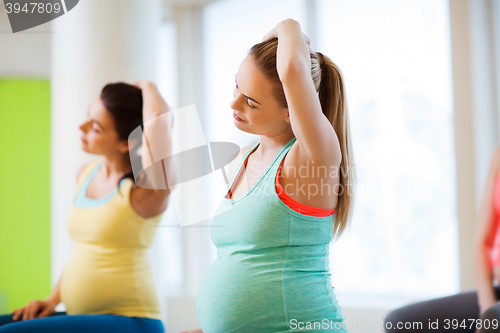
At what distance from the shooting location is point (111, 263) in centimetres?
112

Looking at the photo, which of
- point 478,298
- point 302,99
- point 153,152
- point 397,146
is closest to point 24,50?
point 153,152

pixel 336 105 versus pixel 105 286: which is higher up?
pixel 336 105

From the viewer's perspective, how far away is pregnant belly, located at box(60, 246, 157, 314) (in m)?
1.10

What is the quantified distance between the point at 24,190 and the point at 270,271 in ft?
4.55

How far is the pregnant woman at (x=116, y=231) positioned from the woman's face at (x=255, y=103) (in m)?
0.41

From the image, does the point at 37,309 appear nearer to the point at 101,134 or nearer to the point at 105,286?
the point at 105,286

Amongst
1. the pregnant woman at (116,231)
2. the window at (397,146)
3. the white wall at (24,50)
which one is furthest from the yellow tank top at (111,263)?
the window at (397,146)

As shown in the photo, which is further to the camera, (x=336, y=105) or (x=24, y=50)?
(x=24, y=50)

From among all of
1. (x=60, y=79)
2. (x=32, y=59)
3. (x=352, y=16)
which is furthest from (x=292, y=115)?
(x=352, y=16)

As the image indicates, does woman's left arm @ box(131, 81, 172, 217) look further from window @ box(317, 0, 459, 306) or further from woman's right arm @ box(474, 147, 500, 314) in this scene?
window @ box(317, 0, 459, 306)

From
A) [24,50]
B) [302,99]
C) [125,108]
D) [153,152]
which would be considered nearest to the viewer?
[302,99]

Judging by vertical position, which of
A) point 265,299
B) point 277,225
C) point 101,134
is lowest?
point 265,299

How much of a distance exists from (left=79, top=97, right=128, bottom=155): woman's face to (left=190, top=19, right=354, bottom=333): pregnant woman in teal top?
537mm

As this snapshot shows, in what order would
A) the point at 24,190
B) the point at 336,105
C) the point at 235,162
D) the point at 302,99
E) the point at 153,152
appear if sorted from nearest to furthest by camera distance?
1. the point at 302,99
2. the point at 336,105
3. the point at 235,162
4. the point at 153,152
5. the point at 24,190
